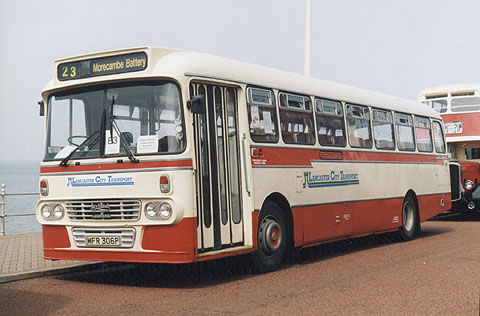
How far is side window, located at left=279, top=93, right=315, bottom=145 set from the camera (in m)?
11.0

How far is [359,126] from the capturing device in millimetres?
13312

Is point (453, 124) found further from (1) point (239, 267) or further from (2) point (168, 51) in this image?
(2) point (168, 51)

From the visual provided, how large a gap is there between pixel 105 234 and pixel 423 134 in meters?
9.48

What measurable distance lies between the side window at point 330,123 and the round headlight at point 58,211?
Answer: 457cm

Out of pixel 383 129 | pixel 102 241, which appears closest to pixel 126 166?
pixel 102 241

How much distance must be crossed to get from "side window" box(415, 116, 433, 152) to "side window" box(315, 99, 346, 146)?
389 centimetres

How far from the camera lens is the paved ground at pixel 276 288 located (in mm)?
7445

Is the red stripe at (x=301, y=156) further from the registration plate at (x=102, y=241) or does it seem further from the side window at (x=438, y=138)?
the side window at (x=438, y=138)

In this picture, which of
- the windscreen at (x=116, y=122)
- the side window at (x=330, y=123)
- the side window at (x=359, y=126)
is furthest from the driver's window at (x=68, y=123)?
the side window at (x=359, y=126)

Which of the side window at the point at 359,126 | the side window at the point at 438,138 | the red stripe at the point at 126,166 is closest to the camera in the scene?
the red stripe at the point at 126,166

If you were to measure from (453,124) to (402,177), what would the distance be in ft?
27.2

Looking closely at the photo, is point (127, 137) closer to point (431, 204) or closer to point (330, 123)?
point (330, 123)

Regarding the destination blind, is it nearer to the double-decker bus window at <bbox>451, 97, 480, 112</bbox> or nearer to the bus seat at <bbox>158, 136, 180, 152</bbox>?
the bus seat at <bbox>158, 136, 180, 152</bbox>

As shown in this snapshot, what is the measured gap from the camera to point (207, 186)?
9.25 meters
